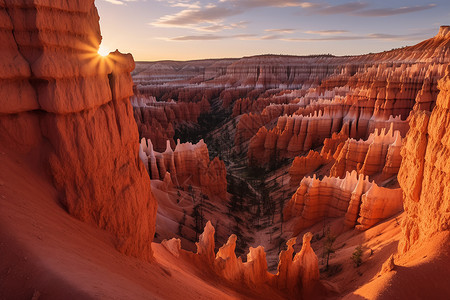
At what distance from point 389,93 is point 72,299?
44916 millimetres

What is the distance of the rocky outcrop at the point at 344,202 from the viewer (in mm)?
18141

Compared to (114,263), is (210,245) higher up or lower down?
lower down

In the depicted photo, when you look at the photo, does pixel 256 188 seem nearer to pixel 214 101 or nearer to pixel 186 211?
pixel 186 211

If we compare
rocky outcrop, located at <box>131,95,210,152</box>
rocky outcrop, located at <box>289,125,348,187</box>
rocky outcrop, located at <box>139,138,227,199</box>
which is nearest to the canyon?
rocky outcrop, located at <box>139,138,227,199</box>

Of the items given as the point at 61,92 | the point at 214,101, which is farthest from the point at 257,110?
the point at 61,92

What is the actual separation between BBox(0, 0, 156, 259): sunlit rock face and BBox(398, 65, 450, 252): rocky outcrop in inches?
335

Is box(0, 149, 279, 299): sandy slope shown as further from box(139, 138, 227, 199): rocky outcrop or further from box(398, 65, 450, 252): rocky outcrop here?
box(139, 138, 227, 199): rocky outcrop

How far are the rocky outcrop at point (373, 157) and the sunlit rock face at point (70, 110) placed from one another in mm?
20548

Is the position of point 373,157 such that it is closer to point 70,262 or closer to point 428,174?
point 428,174

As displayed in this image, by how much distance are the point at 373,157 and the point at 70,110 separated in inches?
1015

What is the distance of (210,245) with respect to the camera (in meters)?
12.9

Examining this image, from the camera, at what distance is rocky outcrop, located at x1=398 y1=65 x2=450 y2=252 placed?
30.3 ft

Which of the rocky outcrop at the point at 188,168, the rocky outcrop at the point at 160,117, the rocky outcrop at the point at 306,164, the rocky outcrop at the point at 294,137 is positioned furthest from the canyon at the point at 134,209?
the rocky outcrop at the point at 160,117

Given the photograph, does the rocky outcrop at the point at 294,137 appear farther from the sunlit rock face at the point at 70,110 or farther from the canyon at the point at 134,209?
the sunlit rock face at the point at 70,110
